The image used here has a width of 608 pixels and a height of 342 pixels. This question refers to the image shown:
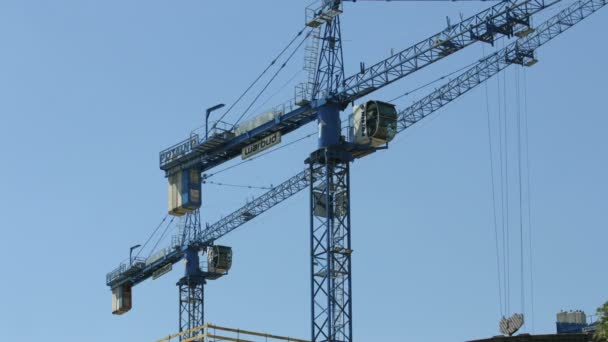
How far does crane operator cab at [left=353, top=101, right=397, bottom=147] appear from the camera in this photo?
84.3 meters

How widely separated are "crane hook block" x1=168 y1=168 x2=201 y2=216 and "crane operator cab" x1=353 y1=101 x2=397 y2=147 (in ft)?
80.2

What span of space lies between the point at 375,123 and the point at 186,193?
89.2 feet

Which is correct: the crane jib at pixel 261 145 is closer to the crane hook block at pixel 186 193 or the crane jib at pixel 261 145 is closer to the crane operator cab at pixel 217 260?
the crane hook block at pixel 186 193

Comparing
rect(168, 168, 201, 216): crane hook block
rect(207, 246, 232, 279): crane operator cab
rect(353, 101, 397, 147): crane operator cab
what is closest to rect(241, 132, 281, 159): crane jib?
rect(353, 101, 397, 147): crane operator cab

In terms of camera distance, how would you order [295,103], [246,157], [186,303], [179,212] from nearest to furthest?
[295,103], [246,157], [179,212], [186,303]

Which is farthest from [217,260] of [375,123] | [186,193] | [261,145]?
[375,123]

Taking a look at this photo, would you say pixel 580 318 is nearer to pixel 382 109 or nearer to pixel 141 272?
pixel 382 109

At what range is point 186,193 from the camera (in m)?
107

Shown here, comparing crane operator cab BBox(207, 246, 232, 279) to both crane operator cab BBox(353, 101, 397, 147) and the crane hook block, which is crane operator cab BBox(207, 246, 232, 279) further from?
crane operator cab BBox(353, 101, 397, 147)

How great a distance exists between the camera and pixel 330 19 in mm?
93688

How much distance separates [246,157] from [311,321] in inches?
668

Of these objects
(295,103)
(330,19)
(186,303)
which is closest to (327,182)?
(295,103)

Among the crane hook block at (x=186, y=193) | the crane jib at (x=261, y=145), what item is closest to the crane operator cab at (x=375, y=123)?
the crane jib at (x=261, y=145)

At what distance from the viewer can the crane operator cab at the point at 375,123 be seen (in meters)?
84.3
